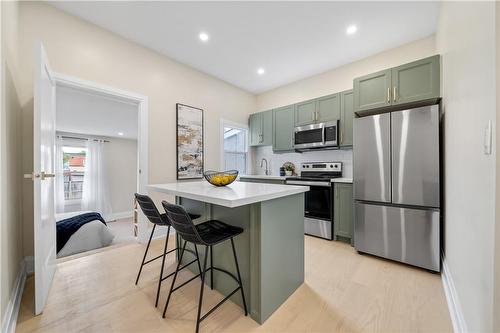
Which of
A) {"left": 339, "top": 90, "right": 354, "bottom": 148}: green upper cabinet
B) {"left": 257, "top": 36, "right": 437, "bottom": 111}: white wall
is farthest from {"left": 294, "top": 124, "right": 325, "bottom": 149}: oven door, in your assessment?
{"left": 257, "top": 36, "right": 437, "bottom": 111}: white wall

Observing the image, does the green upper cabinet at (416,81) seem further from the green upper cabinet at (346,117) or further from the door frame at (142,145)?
the door frame at (142,145)

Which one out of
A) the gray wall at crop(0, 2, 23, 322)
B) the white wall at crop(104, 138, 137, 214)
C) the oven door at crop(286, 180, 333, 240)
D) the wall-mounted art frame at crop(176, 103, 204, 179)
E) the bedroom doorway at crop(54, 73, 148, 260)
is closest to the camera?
the gray wall at crop(0, 2, 23, 322)

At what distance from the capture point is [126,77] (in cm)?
274

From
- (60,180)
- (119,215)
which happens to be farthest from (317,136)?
(60,180)

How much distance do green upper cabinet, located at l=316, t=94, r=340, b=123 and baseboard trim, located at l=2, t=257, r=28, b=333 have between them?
3886 mm

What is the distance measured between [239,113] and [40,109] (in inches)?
129

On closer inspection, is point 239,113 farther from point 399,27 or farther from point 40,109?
point 40,109

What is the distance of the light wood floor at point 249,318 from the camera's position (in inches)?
53.7

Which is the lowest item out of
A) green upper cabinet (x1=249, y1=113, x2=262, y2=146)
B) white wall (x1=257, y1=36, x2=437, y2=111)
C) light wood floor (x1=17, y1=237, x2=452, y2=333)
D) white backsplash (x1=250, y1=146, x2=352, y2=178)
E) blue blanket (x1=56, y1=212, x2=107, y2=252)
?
light wood floor (x1=17, y1=237, x2=452, y2=333)

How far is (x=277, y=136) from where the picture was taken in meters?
4.00

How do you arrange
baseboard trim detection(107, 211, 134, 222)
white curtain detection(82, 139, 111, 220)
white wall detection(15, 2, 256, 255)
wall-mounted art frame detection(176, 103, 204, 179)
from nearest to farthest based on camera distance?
1. white wall detection(15, 2, 256, 255)
2. wall-mounted art frame detection(176, 103, 204, 179)
3. white curtain detection(82, 139, 111, 220)
4. baseboard trim detection(107, 211, 134, 222)

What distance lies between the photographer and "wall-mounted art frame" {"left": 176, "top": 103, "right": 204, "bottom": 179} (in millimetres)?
3287

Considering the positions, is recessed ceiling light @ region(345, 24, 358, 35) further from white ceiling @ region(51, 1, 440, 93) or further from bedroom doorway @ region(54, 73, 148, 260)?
bedroom doorway @ region(54, 73, 148, 260)

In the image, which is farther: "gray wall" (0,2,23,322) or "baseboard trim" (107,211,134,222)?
"baseboard trim" (107,211,134,222)
